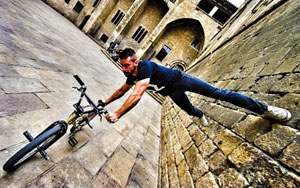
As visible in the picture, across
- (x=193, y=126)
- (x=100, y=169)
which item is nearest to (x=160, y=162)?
(x=193, y=126)

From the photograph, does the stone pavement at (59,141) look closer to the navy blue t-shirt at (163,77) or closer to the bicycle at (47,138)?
Answer: the bicycle at (47,138)

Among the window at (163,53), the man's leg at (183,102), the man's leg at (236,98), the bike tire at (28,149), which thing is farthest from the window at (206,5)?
the bike tire at (28,149)

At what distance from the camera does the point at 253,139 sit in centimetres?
183

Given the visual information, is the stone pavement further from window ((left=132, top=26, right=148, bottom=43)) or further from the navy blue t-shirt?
window ((left=132, top=26, right=148, bottom=43))

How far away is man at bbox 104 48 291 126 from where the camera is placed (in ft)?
5.91

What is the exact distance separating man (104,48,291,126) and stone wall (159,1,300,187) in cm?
18

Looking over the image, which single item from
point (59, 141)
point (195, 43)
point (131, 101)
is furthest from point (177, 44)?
point (131, 101)

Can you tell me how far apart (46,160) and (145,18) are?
847 inches

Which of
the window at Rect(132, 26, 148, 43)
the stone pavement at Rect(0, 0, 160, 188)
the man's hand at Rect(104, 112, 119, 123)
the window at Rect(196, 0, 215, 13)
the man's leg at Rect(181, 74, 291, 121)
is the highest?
the window at Rect(196, 0, 215, 13)

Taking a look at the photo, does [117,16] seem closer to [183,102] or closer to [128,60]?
[183,102]

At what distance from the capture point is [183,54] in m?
20.1

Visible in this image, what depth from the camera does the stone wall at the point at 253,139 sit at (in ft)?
4.82

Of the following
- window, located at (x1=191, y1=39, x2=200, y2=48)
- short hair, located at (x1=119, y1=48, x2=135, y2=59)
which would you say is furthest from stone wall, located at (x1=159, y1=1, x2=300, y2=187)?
window, located at (x1=191, y1=39, x2=200, y2=48)

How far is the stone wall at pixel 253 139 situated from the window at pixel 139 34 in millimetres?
19097
